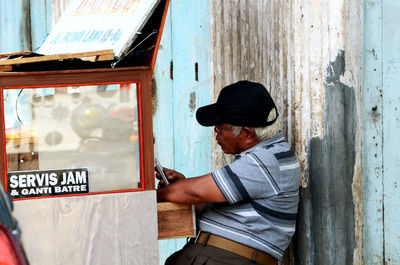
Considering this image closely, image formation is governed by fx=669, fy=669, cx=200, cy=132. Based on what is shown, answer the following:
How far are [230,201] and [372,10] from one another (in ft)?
3.69

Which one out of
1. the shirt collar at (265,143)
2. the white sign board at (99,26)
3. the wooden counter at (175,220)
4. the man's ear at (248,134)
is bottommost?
the wooden counter at (175,220)

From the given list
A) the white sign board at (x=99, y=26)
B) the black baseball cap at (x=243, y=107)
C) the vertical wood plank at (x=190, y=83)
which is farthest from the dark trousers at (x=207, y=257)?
the vertical wood plank at (x=190, y=83)

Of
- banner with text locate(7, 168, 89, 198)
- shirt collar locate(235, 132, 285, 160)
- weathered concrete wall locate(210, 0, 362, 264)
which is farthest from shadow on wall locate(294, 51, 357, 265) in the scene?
banner with text locate(7, 168, 89, 198)

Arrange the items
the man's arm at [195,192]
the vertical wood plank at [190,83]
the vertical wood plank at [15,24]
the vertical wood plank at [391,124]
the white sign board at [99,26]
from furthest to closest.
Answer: the vertical wood plank at [15,24]
the vertical wood plank at [190,83]
the vertical wood plank at [391,124]
the man's arm at [195,192]
the white sign board at [99,26]

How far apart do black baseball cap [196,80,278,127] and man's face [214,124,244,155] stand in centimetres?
4

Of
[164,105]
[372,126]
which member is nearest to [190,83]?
[164,105]

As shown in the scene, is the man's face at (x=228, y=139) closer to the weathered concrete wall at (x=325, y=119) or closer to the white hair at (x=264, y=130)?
the white hair at (x=264, y=130)

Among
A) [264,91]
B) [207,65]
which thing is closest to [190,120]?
[207,65]

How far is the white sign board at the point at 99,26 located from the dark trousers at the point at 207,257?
977 mm

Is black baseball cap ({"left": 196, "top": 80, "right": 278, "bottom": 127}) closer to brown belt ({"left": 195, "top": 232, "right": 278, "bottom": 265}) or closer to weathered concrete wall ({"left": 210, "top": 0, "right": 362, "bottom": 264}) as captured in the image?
weathered concrete wall ({"left": 210, "top": 0, "right": 362, "bottom": 264})

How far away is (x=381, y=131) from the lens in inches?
122

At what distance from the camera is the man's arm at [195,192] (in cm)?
279

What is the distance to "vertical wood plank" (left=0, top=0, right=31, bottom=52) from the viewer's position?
13.7 ft

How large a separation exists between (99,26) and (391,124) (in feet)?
4.58
